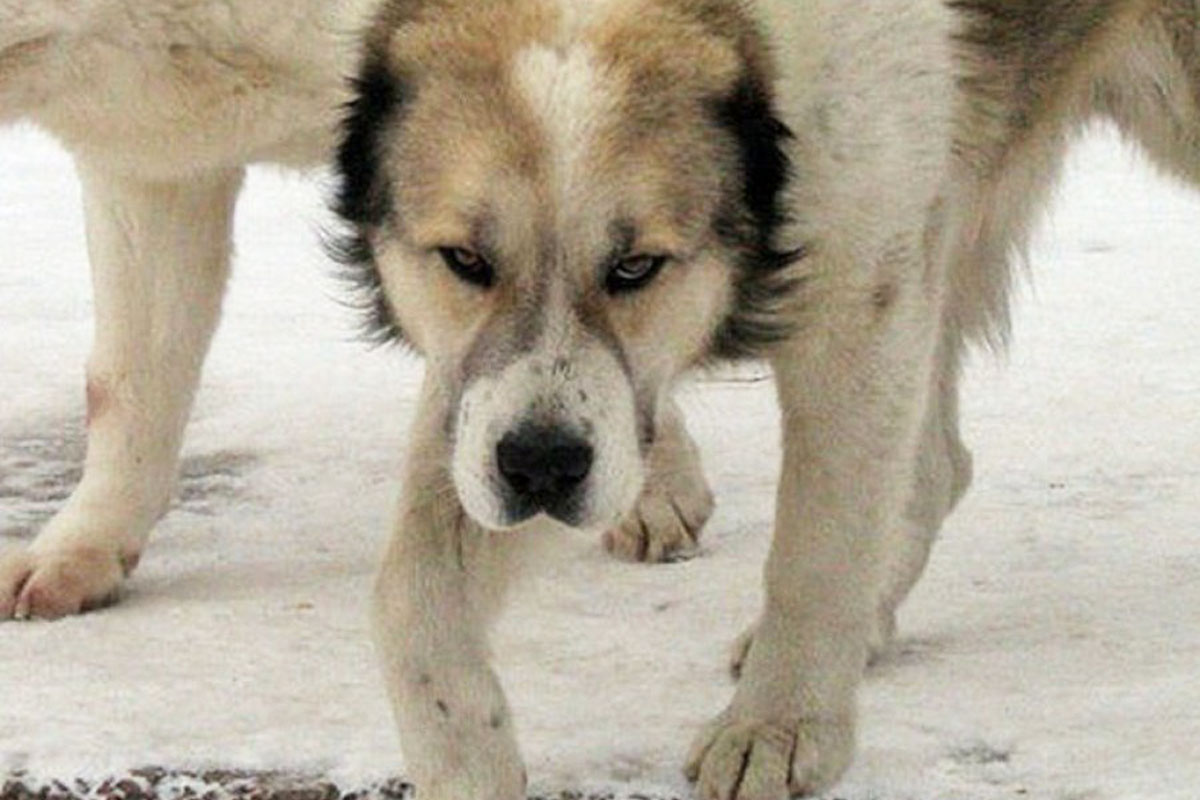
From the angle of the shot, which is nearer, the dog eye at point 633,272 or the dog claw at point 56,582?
the dog eye at point 633,272

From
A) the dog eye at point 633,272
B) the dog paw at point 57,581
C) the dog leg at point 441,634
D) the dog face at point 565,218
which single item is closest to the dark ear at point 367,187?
the dog face at point 565,218

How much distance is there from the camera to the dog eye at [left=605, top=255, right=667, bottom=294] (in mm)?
3707

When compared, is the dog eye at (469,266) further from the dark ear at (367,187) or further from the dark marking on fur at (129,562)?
the dark marking on fur at (129,562)

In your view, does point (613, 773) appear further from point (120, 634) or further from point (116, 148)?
point (116, 148)

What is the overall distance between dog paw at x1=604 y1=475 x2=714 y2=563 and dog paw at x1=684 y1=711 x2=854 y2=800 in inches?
40.2

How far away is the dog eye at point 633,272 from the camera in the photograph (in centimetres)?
371

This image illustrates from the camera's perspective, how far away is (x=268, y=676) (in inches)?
176

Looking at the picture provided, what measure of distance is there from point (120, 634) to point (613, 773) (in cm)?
99

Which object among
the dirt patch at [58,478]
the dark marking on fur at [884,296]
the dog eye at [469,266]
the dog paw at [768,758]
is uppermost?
the dog eye at [469,266]

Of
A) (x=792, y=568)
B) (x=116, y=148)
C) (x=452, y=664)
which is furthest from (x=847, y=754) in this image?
(x=116, y=148)

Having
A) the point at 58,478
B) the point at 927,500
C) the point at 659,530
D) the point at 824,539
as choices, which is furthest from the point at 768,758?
the point at 58,478

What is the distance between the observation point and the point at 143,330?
522cm

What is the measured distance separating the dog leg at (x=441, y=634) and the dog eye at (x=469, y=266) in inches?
9.9

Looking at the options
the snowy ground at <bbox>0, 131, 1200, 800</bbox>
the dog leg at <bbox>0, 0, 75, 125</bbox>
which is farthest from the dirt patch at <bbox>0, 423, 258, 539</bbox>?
the dog leg at <bbox>0, 0, 75, 125</bbox>
